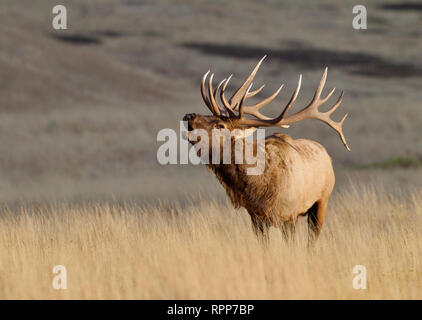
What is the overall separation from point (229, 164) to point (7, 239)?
2817mm

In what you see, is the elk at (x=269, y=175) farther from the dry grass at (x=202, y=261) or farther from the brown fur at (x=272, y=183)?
the dry grass at (x=202, y=261)

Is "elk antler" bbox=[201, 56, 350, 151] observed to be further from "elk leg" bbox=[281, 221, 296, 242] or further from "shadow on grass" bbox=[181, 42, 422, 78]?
"shadow on grass" bbox=[181, 42, 422, 78]

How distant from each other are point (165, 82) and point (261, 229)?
1942 inches

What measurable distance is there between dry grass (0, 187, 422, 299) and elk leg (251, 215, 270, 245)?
0.09m

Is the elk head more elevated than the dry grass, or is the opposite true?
the elk head

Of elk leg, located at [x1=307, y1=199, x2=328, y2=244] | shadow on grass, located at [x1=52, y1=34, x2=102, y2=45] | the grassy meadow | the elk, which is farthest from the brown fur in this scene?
shadow on grass, located at [x1=52, y1=34, x2=102, y2=45]

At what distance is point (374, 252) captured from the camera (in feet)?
25.0

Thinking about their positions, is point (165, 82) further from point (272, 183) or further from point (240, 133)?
point (272, 183)

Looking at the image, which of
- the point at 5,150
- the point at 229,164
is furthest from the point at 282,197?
the point at 5,150

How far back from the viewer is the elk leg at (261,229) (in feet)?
25.6

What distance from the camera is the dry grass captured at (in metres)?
6.38

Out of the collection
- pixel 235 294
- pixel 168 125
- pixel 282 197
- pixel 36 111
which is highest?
pixel 36 111

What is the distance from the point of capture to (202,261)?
7.11 metres

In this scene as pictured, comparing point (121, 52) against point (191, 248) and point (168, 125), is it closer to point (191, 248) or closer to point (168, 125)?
point (168, 125)
